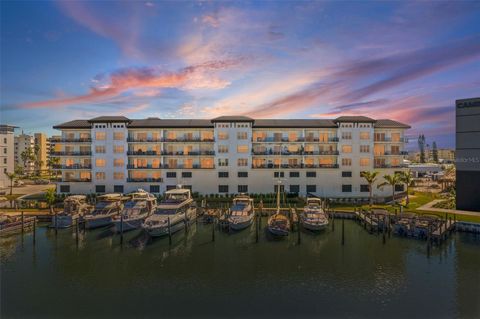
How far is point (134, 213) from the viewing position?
5334 cm

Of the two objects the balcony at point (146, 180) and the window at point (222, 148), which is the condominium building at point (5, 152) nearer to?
the balcony at point (146, 180)

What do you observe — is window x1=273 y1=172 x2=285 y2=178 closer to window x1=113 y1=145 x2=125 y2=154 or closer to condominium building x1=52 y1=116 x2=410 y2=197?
condominium building x1=52 y1=116 x2=410 y2=197

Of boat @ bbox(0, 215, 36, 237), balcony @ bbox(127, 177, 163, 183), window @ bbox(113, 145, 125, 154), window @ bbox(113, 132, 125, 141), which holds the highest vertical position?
window @ bbox(113, 132, 125, 141)

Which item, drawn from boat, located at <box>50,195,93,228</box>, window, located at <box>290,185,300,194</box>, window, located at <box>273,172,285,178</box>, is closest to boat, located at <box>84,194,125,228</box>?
boat, located at <box>50,195,93,228</box>

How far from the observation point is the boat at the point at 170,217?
46.9m

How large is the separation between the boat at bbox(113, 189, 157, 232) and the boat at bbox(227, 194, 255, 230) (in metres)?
14.9

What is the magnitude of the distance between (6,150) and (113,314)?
91.4 meters

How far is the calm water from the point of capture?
90.9ft

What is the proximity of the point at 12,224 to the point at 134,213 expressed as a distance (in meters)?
19.0

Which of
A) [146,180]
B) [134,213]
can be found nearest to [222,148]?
[146,180]

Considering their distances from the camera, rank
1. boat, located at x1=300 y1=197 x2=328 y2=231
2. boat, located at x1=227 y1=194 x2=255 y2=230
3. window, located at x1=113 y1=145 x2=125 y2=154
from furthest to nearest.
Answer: window, located at x1=113 y1=145 x2=125 y2=154 < boat, located at x1=227 y1=194 x2=255 y2=230 < boat, located at x1=300 y1=197 x2=328 y2=231

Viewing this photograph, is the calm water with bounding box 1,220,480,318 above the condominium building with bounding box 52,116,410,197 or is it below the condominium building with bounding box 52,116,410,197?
below

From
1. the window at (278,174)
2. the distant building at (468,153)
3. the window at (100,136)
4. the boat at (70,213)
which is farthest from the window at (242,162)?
the distant building at (468,153)

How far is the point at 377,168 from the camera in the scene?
250 ft
